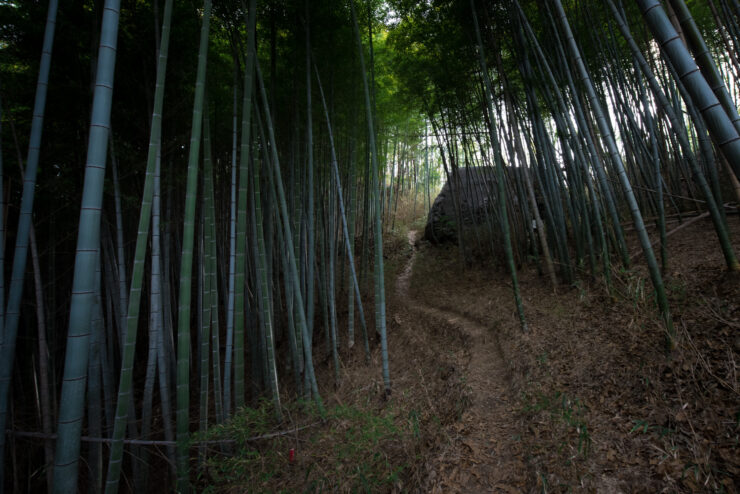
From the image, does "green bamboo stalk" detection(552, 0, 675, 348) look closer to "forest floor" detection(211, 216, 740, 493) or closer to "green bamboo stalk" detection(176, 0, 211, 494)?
"forest floor" detection(211, 216, 740, 493)

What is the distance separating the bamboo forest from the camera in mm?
1608

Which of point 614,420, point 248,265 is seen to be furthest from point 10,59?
point 614,420

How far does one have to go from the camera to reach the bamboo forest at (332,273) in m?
1.61

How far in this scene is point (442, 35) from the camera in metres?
4.34

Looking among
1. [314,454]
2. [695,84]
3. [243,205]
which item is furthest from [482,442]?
[243,205]

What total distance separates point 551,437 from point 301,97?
4.53m

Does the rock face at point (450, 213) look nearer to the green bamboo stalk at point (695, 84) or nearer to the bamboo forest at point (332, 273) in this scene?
the bamboo forest at point (332, 273)

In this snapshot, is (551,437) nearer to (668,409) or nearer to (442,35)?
(668,409)

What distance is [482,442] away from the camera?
2.04m

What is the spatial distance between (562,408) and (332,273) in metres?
2.95

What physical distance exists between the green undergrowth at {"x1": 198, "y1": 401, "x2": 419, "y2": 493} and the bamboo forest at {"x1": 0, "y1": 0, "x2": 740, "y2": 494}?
2cm

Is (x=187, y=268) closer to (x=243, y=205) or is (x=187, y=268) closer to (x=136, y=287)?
(x=136, y=287)

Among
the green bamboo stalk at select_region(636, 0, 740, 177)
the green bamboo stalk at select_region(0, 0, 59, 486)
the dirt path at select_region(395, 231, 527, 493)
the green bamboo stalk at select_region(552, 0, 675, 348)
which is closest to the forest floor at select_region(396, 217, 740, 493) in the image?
the dirt path at select_region(395, 231, 527, 493)

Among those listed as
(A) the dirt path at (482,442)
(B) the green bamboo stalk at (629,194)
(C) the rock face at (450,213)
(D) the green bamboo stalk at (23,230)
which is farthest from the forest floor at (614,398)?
(C) the rock face at (450,213)
